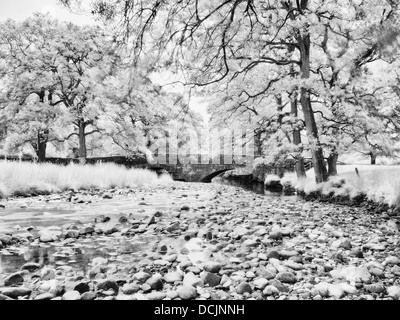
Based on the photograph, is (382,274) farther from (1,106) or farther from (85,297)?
(1,106)

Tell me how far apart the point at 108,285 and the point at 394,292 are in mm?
2096

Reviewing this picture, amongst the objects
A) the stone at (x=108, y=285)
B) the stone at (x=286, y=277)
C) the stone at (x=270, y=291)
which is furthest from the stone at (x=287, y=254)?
the stone at (x=108, y=285)

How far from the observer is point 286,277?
2582 mm

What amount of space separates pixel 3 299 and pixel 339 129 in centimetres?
1140

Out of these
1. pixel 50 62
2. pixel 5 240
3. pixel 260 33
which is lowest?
pixel 5 240

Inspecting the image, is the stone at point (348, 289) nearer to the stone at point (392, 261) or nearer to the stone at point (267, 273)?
the stone at point (267, 273)

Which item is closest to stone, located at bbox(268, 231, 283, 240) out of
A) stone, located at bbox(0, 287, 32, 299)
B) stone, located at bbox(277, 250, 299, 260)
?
stone, located at bbox(277, 250, 299, 260)

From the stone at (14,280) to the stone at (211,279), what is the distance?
4.65 ft

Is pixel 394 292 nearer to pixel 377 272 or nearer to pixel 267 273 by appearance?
pixel 377 272

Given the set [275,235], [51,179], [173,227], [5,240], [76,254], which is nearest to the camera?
[76,254]

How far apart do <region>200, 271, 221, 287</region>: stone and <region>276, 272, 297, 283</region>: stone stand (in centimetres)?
50

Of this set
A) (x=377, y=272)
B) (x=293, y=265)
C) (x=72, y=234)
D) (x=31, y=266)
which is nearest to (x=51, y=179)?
(x=72, y=234)

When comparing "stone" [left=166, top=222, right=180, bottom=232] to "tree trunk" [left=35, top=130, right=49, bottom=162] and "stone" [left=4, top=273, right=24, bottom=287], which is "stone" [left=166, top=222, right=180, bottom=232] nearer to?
"stone" [left=4, top=273, right=24, bottom=287]

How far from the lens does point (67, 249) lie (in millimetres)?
3521
